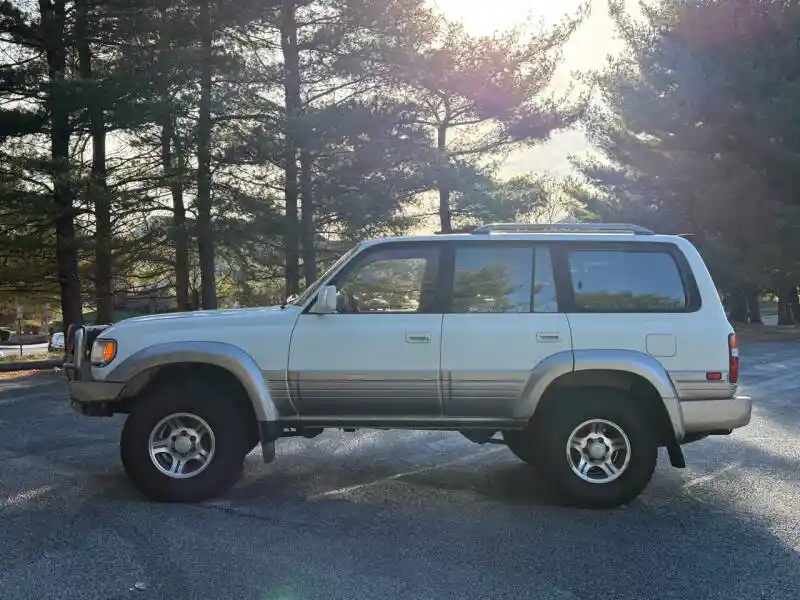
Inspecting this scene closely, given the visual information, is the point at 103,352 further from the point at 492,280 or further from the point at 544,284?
the point at 544,284

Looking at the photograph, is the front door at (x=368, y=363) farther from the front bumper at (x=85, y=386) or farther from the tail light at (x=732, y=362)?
the tail light at (x=732, y=362)

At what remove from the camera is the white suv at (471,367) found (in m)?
5.48

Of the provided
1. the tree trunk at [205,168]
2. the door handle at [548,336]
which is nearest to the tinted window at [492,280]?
the door handle at [548,336]

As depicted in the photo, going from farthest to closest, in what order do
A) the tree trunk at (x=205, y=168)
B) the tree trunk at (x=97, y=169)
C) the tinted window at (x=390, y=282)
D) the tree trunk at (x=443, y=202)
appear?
the tree trunk at (x=443, y=202) → the tree trunk at (x=205, y=168) → the tree trunk at (x=97, y=169) → the tinted window at (x=390, y=282)

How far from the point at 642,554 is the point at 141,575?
2.83 m

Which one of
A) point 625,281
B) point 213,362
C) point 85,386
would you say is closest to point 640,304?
point 625,281

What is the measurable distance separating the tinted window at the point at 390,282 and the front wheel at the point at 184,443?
3.91ft

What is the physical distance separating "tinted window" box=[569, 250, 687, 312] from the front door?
3.55 ft

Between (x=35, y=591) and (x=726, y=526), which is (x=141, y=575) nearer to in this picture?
(x=35, y=591)

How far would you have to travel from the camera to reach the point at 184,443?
5.59 metres

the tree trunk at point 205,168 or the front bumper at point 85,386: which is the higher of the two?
the tree trunk at point 205,168

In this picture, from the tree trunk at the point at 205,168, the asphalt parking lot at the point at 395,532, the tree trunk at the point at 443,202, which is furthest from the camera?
the tree trunk at the point at 443,202

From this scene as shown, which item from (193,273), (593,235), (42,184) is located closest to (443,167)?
(193,273)

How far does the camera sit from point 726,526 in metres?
5.08
